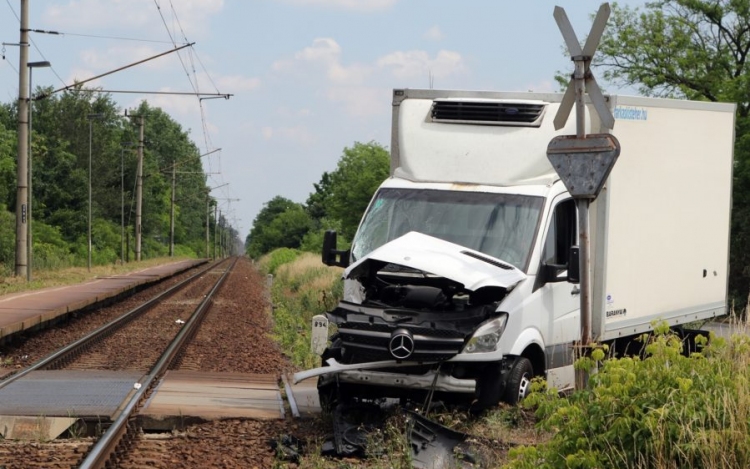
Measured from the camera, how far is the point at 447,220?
11438mm

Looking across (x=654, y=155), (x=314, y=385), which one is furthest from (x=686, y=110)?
(x=314, y=385)

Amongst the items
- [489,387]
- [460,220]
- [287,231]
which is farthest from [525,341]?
[287,231]

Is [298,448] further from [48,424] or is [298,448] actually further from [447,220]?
[447,220]

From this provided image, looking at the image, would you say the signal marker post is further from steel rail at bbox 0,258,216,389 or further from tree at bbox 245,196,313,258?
tree at bbox 245,196,313,258

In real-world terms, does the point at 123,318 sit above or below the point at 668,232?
below

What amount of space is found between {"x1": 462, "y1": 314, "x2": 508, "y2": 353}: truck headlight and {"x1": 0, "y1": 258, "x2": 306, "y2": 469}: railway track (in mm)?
1992

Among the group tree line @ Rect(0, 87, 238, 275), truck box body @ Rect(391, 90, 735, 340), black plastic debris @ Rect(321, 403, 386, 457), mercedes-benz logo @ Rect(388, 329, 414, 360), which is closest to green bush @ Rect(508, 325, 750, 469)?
black plastic debris @ Rect(321, 403, 386, 457)

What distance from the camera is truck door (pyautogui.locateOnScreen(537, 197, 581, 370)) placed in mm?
11102

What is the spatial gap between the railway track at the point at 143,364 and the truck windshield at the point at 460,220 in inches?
93.2

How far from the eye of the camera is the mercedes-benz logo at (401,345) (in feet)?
31.9

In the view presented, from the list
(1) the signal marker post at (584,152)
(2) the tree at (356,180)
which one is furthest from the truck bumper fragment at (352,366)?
(2) the tree at (356,180)

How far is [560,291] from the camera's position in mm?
11398

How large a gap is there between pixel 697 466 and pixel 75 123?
9134 cm

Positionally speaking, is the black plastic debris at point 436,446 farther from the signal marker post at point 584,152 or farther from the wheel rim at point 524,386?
the signal marker post at point 584,152
